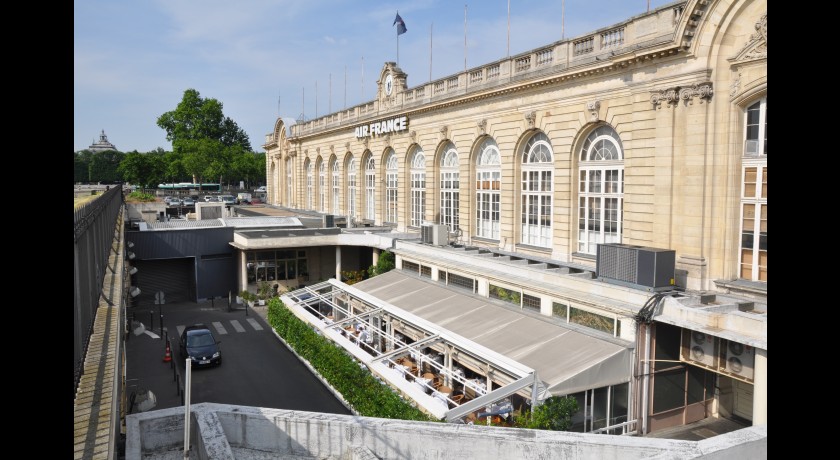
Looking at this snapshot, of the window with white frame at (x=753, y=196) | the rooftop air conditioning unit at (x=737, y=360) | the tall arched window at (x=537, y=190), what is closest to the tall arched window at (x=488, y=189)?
the tall arched window at (x=537, y=190)

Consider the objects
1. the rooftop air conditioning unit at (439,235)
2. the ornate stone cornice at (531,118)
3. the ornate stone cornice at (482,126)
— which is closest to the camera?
the ornate stone cornice at (531,118)

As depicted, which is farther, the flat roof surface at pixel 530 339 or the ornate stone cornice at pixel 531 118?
the ornate stone cornice at pixel 531 118

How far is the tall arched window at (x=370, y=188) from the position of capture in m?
45.9

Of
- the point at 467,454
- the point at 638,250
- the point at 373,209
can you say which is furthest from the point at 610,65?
the point at 373,209

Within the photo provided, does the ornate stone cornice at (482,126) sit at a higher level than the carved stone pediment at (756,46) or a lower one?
lower

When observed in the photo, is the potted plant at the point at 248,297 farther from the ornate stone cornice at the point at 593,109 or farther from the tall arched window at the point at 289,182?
the tall arched window at the point at 289,182

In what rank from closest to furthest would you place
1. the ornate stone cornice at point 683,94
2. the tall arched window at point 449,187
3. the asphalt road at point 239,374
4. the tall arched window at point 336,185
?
the ornate stone cornice at point 683,94 → the asphalt road at point 239,374 → the tall arched window at point 449,187 → the tall arched window at point 336,185

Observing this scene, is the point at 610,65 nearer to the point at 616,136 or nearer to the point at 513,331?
the point at 616,136

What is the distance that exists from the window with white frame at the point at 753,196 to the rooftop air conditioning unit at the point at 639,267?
2.39m

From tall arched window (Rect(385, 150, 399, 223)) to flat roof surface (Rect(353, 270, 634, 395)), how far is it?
14.4 meters

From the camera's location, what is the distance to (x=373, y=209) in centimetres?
4691

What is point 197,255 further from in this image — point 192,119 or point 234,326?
point 192,119

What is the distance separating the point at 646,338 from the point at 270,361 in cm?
1737

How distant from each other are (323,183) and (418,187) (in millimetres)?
19607
